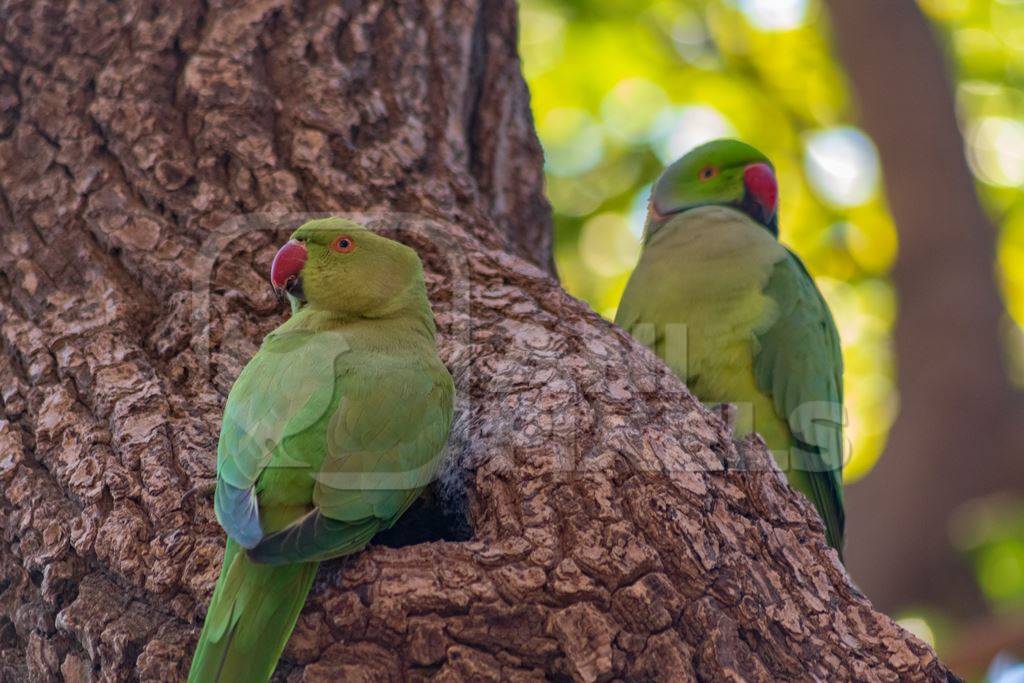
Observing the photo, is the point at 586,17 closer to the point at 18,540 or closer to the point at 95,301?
the point at 95,301

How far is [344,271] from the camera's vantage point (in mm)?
3035

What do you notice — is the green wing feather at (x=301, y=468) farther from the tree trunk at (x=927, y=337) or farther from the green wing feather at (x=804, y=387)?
the tree trunk at (x=927, y=337)

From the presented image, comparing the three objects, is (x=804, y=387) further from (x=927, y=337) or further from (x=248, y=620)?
(x=927, y=337)

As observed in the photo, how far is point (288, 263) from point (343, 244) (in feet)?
0.53

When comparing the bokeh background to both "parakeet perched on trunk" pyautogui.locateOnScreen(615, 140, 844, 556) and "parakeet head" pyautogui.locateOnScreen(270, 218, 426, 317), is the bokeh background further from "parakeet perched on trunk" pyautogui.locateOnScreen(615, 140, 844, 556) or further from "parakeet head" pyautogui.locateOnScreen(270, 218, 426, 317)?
"parakeet head" pyautogui.locateOnScreen(270, 218, 426, 317)

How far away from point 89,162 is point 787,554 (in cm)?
241

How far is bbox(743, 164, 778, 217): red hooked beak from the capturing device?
439cm

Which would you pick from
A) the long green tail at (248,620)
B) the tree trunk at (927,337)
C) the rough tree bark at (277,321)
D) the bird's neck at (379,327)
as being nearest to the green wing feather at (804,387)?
the rough tree bark at (277,321)

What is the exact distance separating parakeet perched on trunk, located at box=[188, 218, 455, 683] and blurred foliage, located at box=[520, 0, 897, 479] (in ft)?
16.6

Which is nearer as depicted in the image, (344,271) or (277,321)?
(344,271)

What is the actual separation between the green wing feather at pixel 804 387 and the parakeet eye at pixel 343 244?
1515 millimetres

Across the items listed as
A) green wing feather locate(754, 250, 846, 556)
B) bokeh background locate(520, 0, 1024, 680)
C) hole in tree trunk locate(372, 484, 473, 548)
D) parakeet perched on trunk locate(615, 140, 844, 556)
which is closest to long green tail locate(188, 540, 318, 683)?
hole in tree trunk locate(372, 484, 473, 548)

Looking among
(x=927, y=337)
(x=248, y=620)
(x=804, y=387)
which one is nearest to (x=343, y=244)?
(x=248, y=620)

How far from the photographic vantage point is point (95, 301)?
3102mm
